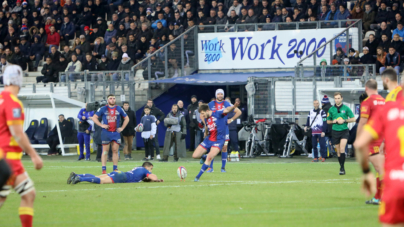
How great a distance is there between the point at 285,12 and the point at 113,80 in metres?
7.83

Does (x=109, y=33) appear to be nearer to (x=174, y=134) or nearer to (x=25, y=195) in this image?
(x=174, y=134)

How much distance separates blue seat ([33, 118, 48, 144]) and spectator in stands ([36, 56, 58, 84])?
3.07 meters

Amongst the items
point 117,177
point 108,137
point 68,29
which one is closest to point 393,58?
point 108,137

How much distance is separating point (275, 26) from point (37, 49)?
12.4 metres

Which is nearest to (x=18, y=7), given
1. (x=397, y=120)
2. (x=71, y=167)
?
(x=71, y=167)

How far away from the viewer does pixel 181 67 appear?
24.3 m

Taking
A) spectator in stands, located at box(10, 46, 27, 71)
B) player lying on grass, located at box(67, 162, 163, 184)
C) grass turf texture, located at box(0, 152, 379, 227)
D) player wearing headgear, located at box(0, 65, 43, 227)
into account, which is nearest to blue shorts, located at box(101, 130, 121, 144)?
grass turf texture, located at box(0, 152, 379, 227)

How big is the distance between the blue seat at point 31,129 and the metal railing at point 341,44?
36.2 ft

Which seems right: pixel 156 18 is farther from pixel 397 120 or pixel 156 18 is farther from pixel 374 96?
pixel 397 120

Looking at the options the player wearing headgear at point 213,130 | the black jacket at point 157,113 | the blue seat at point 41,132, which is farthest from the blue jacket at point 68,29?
the player wearing headgear at point 213,130

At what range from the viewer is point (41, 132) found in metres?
23.3

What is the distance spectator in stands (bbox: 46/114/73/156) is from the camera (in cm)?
2259

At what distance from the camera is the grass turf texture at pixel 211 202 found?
293 inches

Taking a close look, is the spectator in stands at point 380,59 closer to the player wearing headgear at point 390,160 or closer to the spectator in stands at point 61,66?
the spectator in stands at point 61,66
